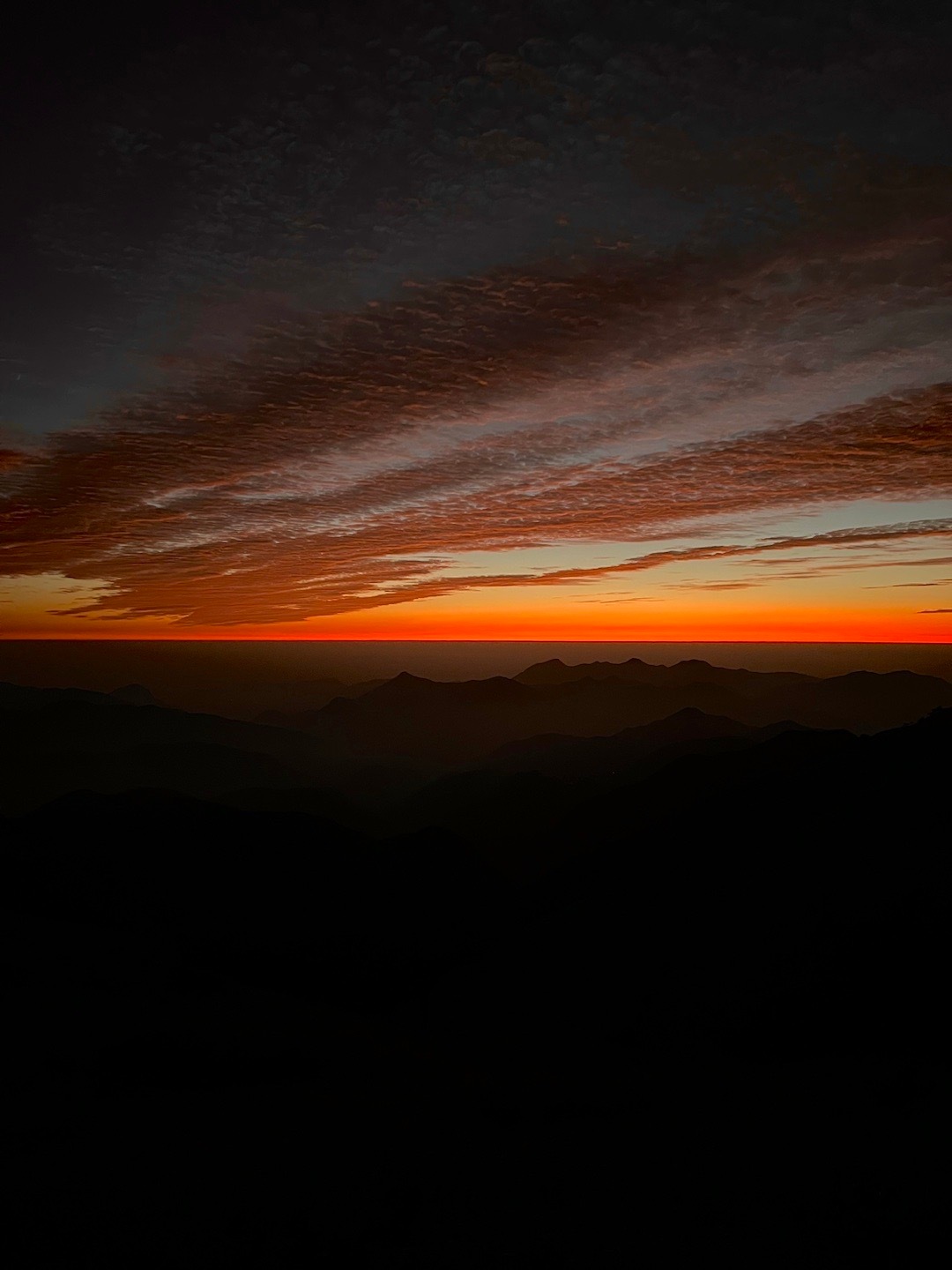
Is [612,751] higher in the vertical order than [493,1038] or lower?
higher

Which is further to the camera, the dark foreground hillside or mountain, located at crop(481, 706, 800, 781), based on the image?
mountain, located at crop(481, 706, 800, 781)

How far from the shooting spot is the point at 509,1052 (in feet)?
152

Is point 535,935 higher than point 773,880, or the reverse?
point 773,880

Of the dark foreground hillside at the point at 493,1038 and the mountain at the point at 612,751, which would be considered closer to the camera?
the dark foreground hillside at the point at 493,1038

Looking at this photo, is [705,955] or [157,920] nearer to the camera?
Answer: [705,955]

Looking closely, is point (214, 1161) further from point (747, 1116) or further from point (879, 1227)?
point (879, 1227)

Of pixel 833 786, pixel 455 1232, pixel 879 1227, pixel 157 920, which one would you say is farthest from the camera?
pixel 833 786

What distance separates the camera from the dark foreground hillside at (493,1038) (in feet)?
96.4

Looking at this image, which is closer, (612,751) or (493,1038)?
(493,1038)

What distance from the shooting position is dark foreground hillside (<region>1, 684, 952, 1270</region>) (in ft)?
96.4

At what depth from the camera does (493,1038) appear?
4909cm

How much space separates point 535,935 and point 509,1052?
20174 millimetres

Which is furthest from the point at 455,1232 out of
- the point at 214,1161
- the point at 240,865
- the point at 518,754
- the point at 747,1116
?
the point at 518,754

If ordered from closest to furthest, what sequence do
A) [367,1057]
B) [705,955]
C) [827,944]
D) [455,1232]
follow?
1. [455,1232]
2. [367,1057]
3. [827,944]
4. [705,955]
